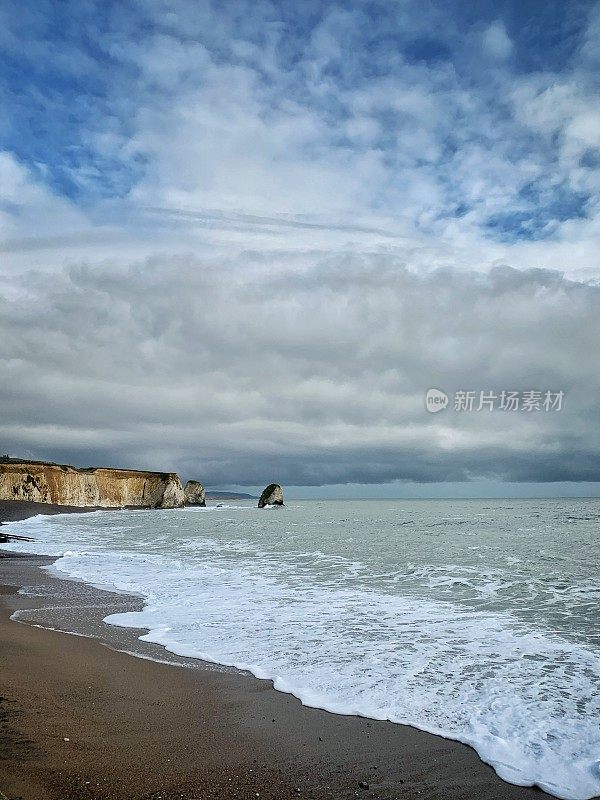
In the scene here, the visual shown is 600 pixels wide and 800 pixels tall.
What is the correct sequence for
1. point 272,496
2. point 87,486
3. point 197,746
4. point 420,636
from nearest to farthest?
point 197,746 < point 420,636 < point 87,486 < point 272,496

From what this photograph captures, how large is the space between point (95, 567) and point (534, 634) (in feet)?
43.9

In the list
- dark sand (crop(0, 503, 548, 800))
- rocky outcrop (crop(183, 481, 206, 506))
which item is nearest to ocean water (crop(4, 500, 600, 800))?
dark sand (crop(0, 503, 548, 800))

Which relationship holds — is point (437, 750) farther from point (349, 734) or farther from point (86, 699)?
point (86, 699)

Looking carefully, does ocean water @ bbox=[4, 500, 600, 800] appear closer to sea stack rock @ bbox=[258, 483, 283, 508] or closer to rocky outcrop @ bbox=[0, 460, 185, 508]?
rocky outcrop @ bbox=[0, 460, 185, 508]

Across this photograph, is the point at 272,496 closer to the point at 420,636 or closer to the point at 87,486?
the point at 87,486

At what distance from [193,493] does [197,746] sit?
126 meters

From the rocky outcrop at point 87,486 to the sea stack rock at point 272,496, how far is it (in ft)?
58.2

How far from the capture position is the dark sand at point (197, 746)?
156 inches

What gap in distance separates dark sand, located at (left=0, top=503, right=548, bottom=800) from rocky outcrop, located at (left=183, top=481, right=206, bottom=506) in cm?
12297

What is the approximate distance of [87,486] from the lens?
295ft

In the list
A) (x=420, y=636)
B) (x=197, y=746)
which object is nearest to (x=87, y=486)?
(x=420, y=636)

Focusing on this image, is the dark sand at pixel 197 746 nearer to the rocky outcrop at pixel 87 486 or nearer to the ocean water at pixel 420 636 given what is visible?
the ocean water at pixel 420 636

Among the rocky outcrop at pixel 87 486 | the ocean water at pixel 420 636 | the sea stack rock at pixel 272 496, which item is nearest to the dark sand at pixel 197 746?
the ocean water at pixel 420 636

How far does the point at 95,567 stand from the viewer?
17266 millimetres
